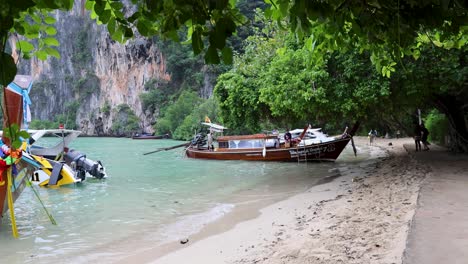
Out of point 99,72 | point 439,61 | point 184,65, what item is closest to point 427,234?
point 439,61

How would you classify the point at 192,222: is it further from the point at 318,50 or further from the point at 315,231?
the point at 318,50

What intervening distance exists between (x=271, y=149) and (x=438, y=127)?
10631 millimetres

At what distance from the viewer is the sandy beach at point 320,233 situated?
5453 millimetres

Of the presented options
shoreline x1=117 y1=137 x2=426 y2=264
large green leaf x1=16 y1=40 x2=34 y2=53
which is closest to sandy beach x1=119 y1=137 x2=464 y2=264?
shoreline x1=117 y1=137 x2=426 y2=264

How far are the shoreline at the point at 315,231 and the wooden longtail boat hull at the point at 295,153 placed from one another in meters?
11.8

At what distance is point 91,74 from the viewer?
9025 centimetres

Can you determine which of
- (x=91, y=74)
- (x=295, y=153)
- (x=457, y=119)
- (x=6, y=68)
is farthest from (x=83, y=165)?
(x=91, y=74)

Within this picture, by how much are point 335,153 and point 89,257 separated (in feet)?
59.9

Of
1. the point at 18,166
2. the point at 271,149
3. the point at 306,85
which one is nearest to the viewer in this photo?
the point at 18,166

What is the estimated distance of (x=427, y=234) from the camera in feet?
17.5

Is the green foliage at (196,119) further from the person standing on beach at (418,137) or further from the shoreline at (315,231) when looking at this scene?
the shoreline at (315,231)

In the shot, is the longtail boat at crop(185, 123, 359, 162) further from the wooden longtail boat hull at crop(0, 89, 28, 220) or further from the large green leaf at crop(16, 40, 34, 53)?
the large green leaf at crop(16, 40, 34, 53)

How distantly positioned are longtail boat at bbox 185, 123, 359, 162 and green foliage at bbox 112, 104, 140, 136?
52.8 meters

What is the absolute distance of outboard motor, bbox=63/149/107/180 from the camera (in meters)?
19.3
